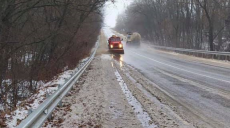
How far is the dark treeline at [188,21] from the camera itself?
41.4 meters

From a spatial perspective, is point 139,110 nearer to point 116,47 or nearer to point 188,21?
point 116,47

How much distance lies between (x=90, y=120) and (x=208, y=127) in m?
2.53

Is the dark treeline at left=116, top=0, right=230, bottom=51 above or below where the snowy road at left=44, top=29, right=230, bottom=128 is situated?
above

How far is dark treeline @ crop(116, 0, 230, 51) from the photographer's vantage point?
41.4m

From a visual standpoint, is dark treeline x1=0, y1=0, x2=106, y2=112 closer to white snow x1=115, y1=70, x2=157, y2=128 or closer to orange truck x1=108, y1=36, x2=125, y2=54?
white snow x1=115, y1=70, x2=157, y2=128

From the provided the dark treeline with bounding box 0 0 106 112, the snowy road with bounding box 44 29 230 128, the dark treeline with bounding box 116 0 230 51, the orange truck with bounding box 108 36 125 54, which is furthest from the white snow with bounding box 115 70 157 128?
the dark treeline with bounding box 116 0 230 51

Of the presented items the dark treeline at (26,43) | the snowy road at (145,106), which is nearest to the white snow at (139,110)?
the snowy road at (145,106)

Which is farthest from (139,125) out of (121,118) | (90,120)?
(90,120)

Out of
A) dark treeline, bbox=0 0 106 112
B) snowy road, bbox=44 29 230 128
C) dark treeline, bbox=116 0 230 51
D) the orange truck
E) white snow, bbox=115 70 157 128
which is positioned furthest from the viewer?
dark treeline, bbox=116 0 230 51

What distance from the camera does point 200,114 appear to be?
261 inches

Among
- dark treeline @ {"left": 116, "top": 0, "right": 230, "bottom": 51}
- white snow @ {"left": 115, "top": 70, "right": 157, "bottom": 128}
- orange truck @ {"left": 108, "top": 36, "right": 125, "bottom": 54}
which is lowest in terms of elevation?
white snow @ {"left": 115, "top": 70, "right": 157, "bottom": 128}

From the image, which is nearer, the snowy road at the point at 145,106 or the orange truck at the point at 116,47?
the snowy road at the point at 145,106

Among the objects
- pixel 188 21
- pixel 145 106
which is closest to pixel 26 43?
pixel 145 106

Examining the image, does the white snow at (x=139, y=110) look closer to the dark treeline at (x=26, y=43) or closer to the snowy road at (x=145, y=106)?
the snowy road at (x=145, y=106)
